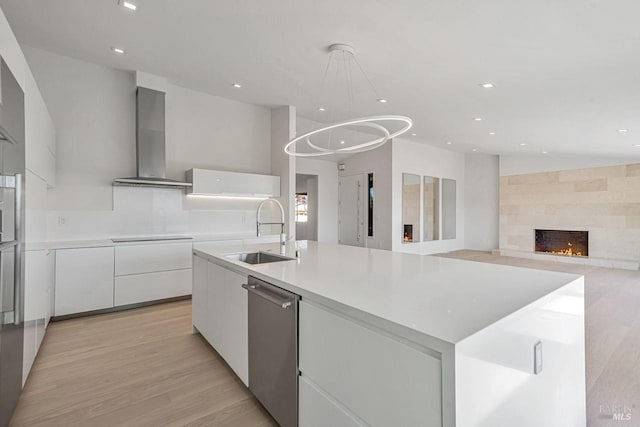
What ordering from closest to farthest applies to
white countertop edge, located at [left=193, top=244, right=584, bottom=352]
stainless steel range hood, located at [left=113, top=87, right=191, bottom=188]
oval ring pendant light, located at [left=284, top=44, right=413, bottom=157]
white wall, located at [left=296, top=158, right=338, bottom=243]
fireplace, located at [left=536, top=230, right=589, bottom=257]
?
white countertop edge, located at [left=193, top=244, right=584, bottom=352]
oval ring pendant light, located at [left=284, top=44, right=413, bottom=157]
stainless steel range hood, located at [left=113, top=87, right=191, bottom=188]
fireplace, located at [left=536, top=230, right=589, bottom=257]
white wall, located at [left=296, top=158, right=338, bottom=243]

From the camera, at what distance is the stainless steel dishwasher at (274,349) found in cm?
143

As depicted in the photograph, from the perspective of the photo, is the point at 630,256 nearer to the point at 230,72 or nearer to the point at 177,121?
the point at 230,72

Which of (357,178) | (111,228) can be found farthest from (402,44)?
(357,178)

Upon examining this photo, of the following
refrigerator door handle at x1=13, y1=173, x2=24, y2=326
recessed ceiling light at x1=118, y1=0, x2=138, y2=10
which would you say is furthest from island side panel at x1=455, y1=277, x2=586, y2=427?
recessed ceiling light at x1=118, y1=0, x2=138, y2=10

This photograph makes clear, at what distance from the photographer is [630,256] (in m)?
6.72

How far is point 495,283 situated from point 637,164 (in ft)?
26.6

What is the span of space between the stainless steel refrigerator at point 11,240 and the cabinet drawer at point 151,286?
69.3 inches

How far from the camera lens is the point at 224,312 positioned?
7.17 feet

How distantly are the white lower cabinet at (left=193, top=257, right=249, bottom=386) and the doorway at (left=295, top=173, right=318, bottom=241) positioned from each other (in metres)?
6.46

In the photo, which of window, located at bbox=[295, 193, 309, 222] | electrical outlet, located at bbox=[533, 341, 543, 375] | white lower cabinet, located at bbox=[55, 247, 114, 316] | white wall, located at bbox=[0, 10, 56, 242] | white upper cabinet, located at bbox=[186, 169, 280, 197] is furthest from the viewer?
window, located at bbox=[295, 193, 309, 222]

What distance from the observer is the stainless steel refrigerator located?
4.99 ft

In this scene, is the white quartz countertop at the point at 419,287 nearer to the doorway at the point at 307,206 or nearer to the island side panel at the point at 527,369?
the island side panel at the point at 527,369

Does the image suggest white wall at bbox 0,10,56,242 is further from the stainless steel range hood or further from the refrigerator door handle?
the stainless steel range hood

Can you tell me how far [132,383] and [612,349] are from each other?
3752 mm
